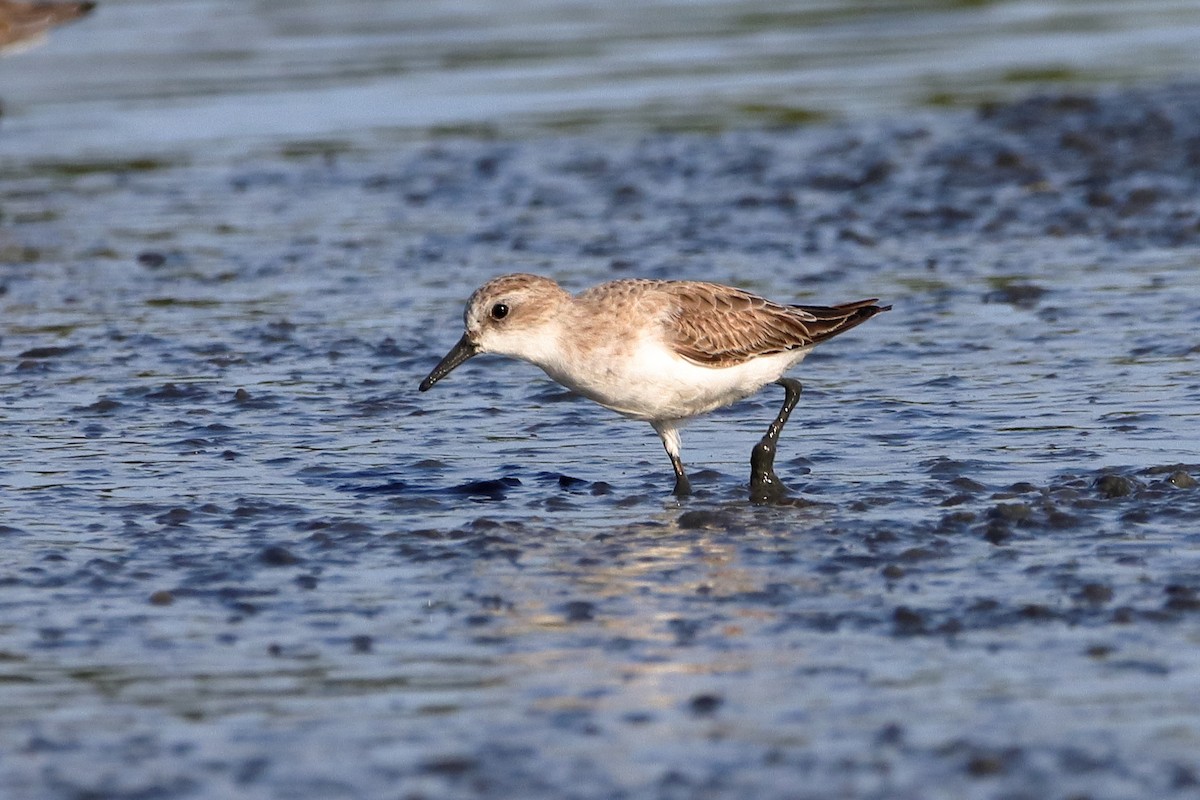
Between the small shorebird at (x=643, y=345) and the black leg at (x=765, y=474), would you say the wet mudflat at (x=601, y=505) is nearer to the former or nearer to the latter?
the black leg at (x=765, y=474)

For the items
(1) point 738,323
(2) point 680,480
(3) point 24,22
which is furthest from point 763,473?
(3) point 24,22

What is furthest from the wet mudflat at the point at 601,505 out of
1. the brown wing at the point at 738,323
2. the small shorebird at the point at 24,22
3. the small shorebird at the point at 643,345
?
the small shorebird at the point at 24,22

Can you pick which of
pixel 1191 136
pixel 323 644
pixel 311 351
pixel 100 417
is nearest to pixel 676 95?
pixel 1191 136

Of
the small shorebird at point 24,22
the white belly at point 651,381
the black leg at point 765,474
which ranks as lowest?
the black leg at point 765,474

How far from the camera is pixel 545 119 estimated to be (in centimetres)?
1816

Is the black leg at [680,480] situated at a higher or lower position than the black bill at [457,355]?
lower

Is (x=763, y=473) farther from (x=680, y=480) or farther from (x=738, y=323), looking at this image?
(x=738, y=323)

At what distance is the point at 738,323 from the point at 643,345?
613 millimetres

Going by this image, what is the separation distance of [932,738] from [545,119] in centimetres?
1325

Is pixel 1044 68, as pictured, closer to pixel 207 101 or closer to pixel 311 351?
pixel 207 101

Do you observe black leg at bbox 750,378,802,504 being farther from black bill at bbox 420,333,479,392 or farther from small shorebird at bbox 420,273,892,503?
black bill at bbox 420,333,479,392

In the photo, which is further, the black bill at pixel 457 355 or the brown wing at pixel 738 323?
the black bill at pixel 457 355

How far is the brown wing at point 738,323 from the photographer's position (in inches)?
330

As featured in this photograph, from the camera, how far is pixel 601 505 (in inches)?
331
